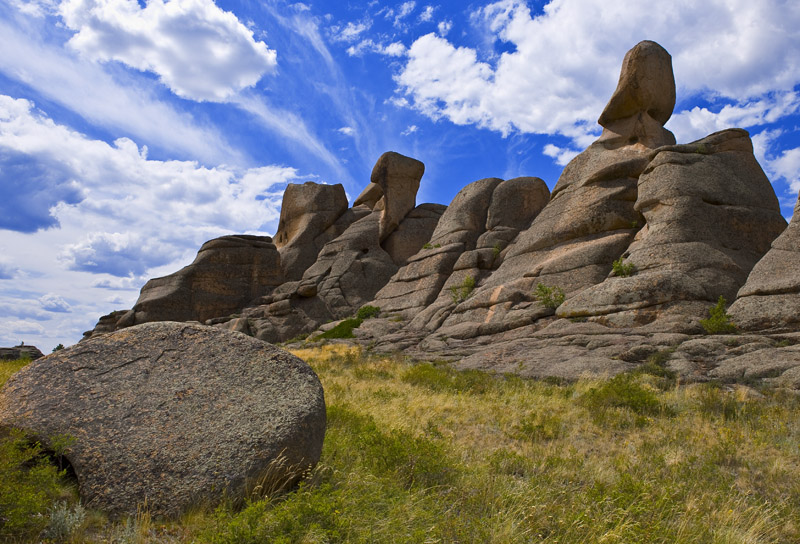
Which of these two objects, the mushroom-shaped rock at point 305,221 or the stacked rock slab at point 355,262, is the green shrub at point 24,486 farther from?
the mushroom-shaped rock at point 305,221

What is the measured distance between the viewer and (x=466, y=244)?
40.8m

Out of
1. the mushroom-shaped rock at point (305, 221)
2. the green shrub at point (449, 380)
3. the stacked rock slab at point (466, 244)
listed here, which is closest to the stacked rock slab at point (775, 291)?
the green shrub at point (449, 380)

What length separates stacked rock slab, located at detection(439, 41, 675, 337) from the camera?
93.1ft

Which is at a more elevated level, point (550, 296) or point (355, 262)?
point (355, 262)

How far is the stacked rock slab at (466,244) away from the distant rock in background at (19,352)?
19944mm

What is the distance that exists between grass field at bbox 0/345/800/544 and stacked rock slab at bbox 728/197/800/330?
7.32 meters

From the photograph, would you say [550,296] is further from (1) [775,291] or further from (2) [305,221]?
(2) [305,221]

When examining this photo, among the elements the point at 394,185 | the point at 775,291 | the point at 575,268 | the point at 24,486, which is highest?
the point at 394,185

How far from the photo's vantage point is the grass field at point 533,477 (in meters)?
5.44

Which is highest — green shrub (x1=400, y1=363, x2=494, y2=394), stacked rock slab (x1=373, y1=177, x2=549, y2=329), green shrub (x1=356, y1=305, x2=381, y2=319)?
stacked rock slab (x1=373, y1=177, x2=549, y2=329)

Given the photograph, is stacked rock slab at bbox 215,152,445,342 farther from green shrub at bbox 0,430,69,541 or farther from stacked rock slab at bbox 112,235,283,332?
green shrub at bbox 0,430,69,541

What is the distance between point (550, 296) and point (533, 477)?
2023 cm

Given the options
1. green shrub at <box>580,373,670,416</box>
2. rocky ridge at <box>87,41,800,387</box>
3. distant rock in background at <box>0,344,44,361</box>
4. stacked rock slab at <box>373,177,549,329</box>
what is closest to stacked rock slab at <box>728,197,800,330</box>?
rocky ridge at <box>87,41,800,387</box>

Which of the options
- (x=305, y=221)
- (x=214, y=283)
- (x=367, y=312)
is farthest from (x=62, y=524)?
(x=305, y=221)
